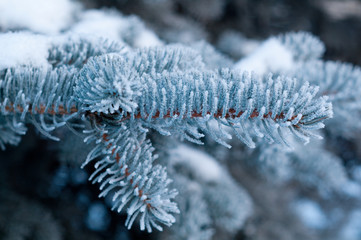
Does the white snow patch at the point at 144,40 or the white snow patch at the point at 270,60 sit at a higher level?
the white snow patch at the point at 270,60

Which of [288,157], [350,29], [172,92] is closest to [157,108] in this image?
[172,92]

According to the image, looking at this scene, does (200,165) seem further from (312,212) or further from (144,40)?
(312,212)

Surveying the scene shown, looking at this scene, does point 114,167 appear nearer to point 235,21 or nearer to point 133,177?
point 133,177

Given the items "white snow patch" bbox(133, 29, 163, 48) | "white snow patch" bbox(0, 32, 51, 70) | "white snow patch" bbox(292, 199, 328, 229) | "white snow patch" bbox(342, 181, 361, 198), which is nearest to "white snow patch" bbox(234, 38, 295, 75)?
"white snow patch" bbox(133, 29, 163, 48)

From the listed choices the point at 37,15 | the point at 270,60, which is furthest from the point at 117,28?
the point at 270,60

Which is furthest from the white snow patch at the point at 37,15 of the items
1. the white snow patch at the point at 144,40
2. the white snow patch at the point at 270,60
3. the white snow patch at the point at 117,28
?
the white snow patch at the point at 270,60

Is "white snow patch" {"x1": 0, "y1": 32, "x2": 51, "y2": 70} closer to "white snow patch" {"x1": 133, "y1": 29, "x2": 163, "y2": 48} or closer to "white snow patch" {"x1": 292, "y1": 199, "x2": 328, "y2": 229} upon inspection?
"white snow patch" {"x1": 133, "y1": 29, "x2": 163, "y2": 48}

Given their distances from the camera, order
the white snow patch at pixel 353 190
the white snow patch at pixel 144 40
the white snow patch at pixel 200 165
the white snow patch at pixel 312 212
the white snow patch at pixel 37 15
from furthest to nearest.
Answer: the white snow patch at pixel 312 212 < the white snow patch at pixel 353 190 < the white snow patch at pixel 200 165 < the white snow patch at pixel 144 40 < the white snow patch at pixel 37 15

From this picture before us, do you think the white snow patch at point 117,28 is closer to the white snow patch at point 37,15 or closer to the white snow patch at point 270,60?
the white snow patch at point 37,15
